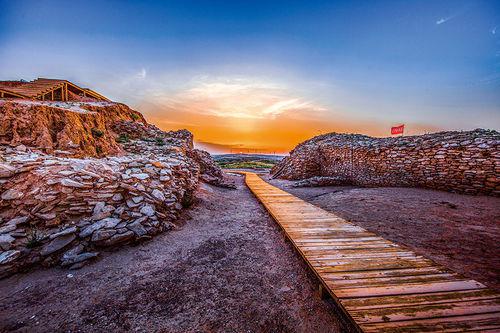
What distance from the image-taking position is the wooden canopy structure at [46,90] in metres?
14.3

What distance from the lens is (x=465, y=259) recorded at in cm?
364

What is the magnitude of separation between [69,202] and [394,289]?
6393 mm

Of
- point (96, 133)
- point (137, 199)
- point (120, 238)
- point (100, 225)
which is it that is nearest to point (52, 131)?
point (96, 133)

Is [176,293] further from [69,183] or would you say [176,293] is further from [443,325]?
[69,183]

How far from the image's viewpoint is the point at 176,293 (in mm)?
3104

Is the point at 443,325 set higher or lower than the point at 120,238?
Result: higher

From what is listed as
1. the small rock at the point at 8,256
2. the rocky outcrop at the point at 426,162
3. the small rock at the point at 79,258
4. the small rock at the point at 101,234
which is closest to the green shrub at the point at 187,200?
the small rock at the point at 101,234

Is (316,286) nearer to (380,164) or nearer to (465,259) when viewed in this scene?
(465,259)

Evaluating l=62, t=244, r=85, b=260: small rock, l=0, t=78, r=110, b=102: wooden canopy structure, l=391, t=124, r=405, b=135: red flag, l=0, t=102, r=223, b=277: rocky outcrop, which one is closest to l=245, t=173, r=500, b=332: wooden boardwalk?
l=0, t=102, r=223, b=277: rocky outcrop

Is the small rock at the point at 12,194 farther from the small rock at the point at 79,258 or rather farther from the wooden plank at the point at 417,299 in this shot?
the wooden plank at the point at 417,299

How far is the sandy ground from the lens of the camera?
11.9 feet

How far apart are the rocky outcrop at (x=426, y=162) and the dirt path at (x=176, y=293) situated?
8.94 meters

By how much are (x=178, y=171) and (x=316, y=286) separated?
20.6 ft

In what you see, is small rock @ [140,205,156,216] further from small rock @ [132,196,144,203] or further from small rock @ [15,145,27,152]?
small rock @ [15,145,27,152]
